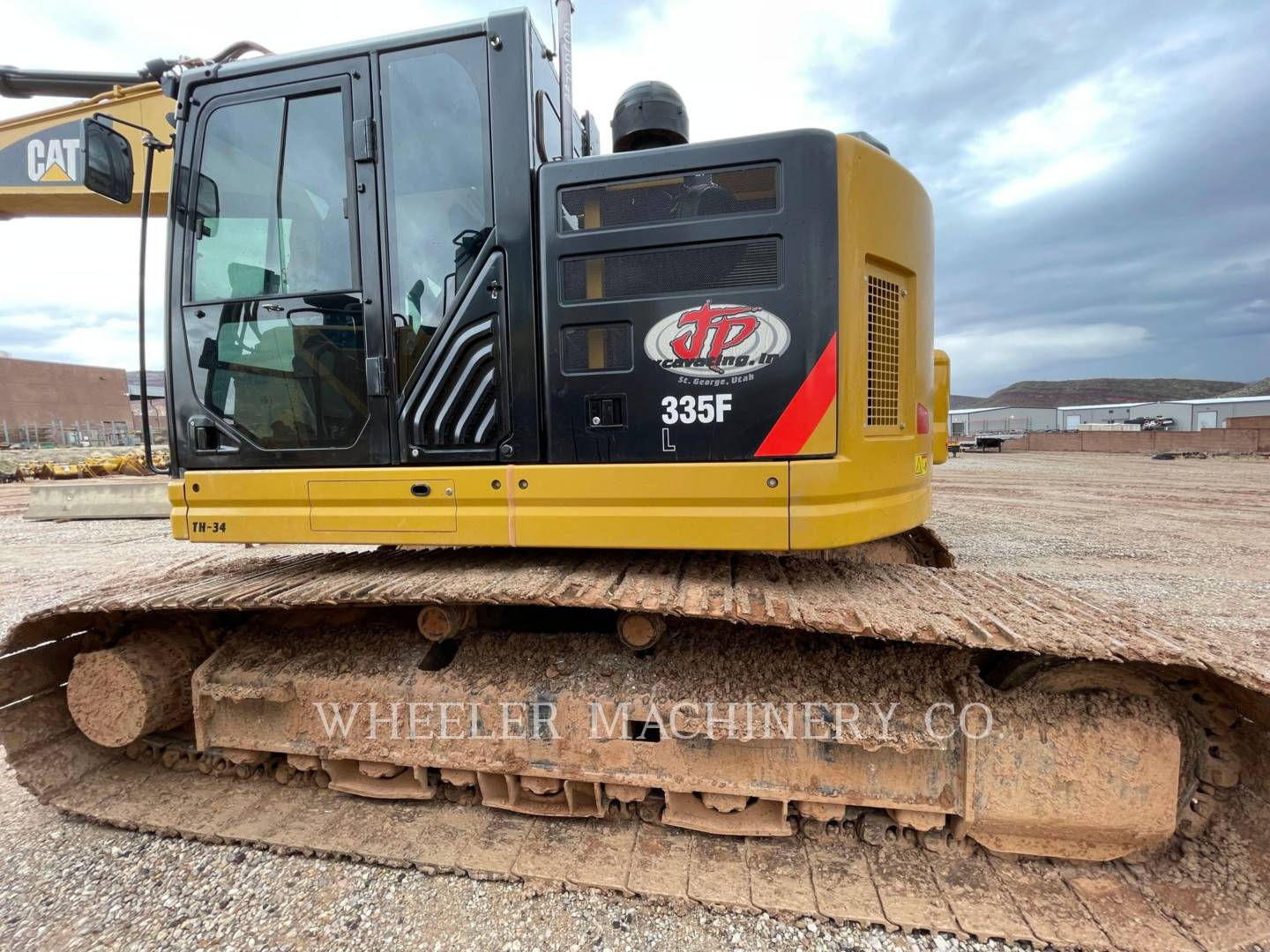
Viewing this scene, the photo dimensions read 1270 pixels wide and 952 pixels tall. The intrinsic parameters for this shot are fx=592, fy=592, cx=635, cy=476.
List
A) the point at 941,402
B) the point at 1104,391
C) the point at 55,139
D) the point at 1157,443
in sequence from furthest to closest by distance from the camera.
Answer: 1. the point at 1104,391
2. the point at 1157,443
3. the point at 55,139
4. the point at 941,402

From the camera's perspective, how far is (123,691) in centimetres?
232

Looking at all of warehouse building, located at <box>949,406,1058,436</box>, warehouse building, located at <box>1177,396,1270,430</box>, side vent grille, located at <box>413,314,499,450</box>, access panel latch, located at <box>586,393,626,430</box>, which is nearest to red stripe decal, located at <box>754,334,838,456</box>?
access panel latch, located at <box>586,393,626,430</box>

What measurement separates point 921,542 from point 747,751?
233 centimetres

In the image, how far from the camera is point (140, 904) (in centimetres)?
199

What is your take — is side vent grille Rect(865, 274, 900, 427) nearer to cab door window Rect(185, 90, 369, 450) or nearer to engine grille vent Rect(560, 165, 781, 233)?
engine grille vent Rect(560, 165, 781, 233)

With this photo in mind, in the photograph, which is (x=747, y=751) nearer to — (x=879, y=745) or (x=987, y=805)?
(x=879, y=745)

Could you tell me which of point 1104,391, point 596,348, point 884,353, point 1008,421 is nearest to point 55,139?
point 596,348

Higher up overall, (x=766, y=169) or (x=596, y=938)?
(x=766, y=169)

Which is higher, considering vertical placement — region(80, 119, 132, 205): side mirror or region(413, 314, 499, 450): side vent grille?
region(80, 119, 132, 205): side mirror

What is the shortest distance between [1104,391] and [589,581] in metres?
113

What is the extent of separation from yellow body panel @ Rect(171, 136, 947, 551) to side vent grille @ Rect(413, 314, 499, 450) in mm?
134

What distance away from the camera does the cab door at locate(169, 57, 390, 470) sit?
229 cm

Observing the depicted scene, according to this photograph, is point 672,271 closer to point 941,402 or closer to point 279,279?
point 279,279

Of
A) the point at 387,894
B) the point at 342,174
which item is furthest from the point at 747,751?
the point at 342,174
